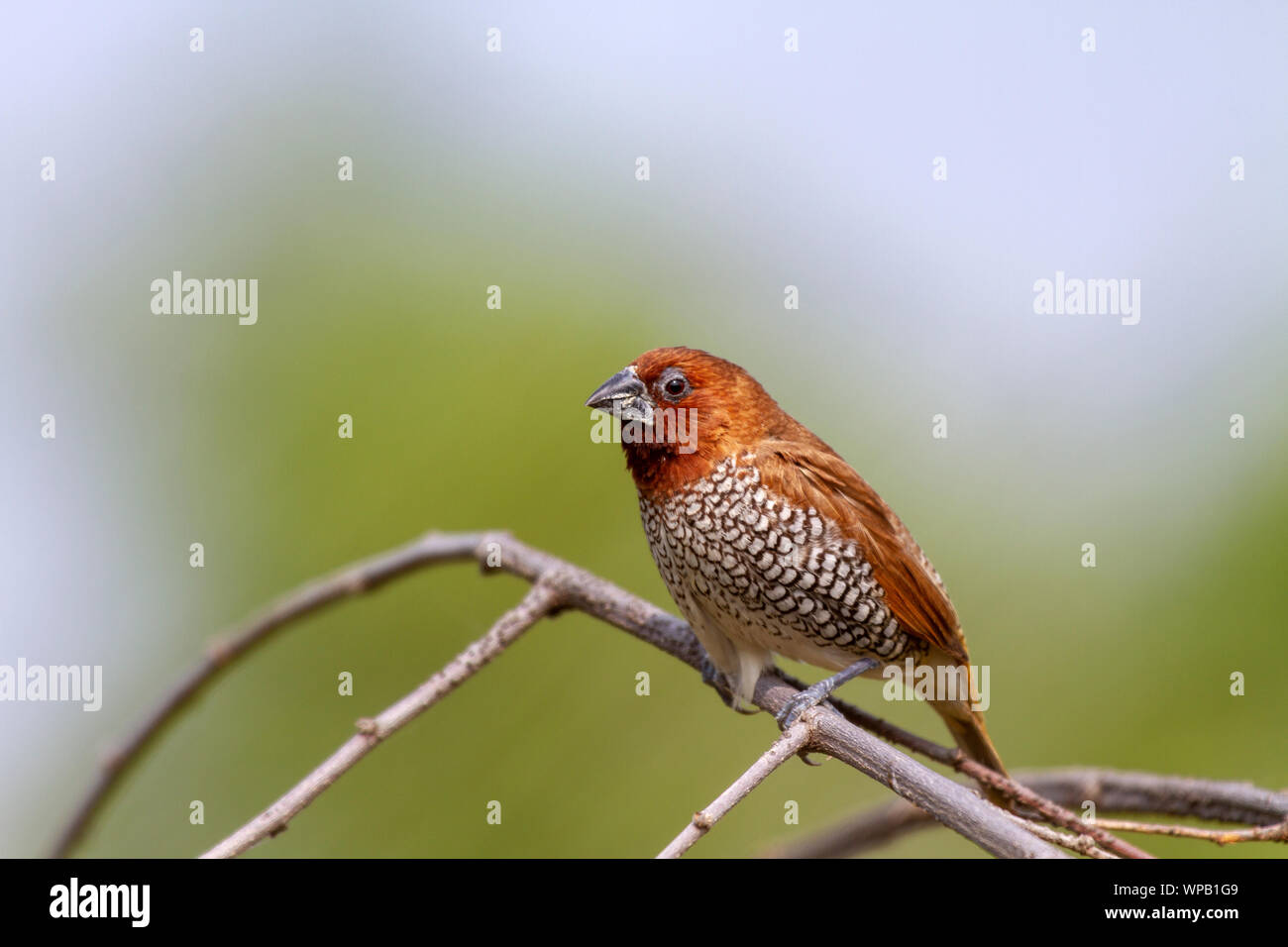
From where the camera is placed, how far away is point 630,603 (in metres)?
3.42

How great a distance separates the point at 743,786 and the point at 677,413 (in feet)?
5.78

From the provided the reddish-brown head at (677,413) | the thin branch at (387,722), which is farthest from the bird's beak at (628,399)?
the thin branch at (387,722)

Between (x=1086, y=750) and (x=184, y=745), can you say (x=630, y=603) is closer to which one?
(x=1086, y=750)

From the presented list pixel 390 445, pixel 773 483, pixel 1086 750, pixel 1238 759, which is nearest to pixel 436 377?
pixel 390 445

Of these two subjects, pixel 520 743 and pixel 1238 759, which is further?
pixel 520 743

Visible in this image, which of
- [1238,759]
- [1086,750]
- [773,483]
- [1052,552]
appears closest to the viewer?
[773,483]

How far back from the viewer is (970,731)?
3.84 m

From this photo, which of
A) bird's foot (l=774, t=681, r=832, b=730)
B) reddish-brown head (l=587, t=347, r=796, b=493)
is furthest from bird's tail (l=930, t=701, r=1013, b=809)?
reddish-brown head (l=587, t=347, r=796, b=493)

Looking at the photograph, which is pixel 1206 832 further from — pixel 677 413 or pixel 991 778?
pixel 677 413

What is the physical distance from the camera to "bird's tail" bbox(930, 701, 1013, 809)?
374 centimetres

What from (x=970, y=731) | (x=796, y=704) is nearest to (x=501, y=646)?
(x=796, y=704)

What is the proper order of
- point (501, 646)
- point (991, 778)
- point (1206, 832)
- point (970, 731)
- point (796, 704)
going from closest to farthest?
point (1206, 832)
point (991, 778)
point (501, 646)
point (796, 704)
point (970, 731)
